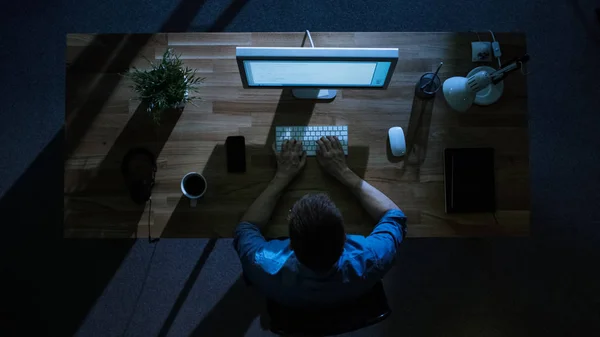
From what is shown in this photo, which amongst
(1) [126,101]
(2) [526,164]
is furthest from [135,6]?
(2) [526,164]

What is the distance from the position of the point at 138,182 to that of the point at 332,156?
0.70 metres

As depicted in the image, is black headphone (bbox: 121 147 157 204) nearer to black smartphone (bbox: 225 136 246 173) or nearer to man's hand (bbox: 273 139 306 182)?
black smartphone (bbox: 225 136 246 173)

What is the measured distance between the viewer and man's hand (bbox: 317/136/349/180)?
59.9 inches

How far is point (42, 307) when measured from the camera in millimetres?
2236

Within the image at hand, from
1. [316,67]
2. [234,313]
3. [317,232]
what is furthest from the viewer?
[234,313]

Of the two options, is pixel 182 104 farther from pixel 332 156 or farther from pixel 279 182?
pixel 332 156

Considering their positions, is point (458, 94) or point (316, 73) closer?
point (316, 73)

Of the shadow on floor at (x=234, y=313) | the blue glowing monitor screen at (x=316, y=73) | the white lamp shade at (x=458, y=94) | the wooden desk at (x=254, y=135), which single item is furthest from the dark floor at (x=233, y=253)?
the blue glowing monitor screen at (x=316, y=73)

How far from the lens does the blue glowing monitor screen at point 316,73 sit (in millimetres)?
1246

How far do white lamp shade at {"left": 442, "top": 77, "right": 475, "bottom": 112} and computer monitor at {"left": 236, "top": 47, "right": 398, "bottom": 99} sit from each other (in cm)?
27

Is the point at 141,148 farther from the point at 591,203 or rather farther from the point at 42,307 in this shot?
the point at 591,203

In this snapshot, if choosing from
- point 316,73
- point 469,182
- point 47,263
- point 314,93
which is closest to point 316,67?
point 316,73

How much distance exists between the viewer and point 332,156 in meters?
1.53

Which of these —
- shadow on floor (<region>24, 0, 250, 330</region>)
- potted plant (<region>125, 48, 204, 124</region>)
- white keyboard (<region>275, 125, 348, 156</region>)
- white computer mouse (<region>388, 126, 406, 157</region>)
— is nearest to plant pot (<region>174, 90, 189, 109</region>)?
potted plant (<region>125, 48, 204, 124</region>)
